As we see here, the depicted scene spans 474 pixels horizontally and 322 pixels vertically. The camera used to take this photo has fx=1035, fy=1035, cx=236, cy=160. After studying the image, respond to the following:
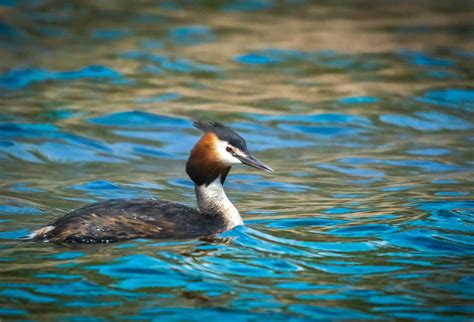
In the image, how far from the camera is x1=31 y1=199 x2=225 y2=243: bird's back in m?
7.66

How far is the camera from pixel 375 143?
482 inches

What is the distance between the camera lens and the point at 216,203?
8266mm

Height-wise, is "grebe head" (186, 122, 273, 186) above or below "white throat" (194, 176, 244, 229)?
above

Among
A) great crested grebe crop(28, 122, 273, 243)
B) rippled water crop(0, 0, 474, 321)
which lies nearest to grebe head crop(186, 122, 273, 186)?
great crested grebe crop(28, 122, 273, 243)

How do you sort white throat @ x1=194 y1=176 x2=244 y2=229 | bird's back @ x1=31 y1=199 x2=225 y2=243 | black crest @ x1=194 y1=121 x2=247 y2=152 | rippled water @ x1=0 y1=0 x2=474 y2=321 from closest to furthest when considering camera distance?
rippled water @ x1=0 y1=0 x2=474 y2=321 → bird's back @ x1=31 y1=199 x2=225 y2=243 → black crest @ x1=194 y1=121 x2=247 y2=152 → white throat @ x1=194 y1=176 x2=244 y2=229

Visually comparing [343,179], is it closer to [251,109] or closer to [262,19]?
[251,109]

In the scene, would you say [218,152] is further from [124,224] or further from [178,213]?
[124,224]

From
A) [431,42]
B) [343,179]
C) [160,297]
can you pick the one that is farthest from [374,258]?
[431,42]

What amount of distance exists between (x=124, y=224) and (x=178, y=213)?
475 millimetres

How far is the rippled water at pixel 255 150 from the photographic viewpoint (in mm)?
6809

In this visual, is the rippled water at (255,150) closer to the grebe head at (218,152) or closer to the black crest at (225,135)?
the grebe head at (218,152)

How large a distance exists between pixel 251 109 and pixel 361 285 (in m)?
6.73

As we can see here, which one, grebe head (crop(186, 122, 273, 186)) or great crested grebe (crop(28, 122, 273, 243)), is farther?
grebe head (crop(186, 122, 273, 186))

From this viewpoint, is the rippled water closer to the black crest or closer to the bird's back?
the bird's back
